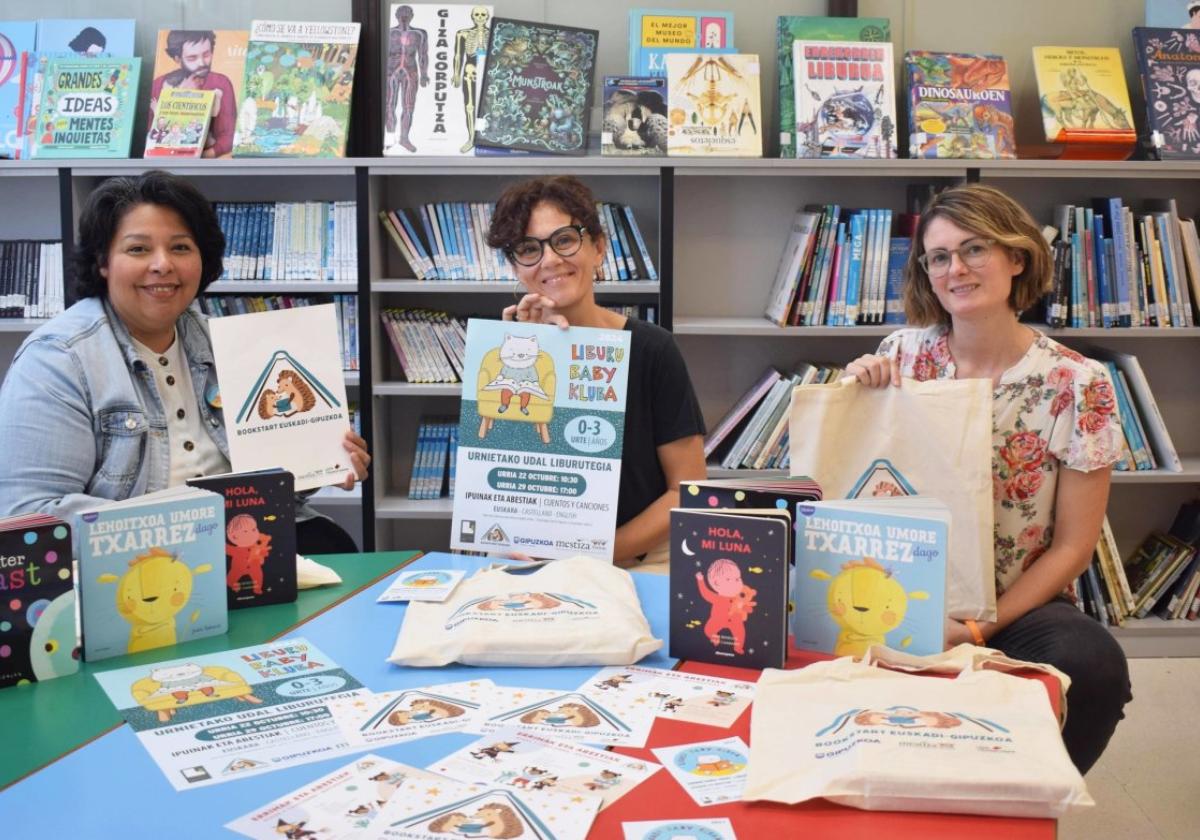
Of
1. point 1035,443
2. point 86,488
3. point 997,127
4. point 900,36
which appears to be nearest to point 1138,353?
point 997,127

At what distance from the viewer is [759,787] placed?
48.8 inches

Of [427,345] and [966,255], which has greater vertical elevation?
[966,255]

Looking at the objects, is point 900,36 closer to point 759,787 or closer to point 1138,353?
point 1138,353

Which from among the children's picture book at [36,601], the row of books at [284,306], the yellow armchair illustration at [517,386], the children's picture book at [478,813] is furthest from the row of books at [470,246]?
the children's picture book at [478,813]

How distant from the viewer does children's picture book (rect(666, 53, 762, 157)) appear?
3.74m

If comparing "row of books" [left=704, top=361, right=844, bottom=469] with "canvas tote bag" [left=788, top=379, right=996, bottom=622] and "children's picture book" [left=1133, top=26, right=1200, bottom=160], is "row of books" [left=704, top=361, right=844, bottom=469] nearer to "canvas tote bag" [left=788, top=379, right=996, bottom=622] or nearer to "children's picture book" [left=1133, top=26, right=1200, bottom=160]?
"children's picture book" [left=1133, top=26, right=1200, bottom=160]

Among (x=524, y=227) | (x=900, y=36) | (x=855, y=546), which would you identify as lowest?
(x=855, y=546)

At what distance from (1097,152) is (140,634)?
358 cm

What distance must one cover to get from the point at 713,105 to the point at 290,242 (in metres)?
1.56

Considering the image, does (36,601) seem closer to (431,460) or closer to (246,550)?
(246,550)

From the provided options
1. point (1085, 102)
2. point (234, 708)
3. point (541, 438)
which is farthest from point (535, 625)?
point (1085, 102)

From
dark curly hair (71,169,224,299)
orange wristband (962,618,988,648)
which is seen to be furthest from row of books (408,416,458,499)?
orange wristband (962,618,988,648)

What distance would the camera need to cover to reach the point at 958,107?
380cm

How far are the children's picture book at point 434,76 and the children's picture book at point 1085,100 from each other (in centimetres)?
199
